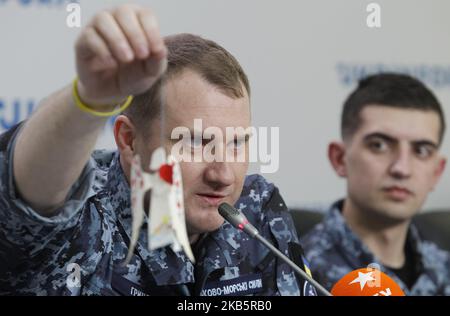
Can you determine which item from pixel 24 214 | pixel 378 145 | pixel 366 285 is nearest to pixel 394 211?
pixel 378 145

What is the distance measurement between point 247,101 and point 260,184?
1.03ft

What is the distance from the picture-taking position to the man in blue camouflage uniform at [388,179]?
77.9 inches

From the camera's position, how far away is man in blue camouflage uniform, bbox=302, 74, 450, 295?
6.49 ft

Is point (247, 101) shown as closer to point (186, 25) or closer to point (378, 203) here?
point (186, 25)

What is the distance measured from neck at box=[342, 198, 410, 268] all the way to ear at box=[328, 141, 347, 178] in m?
0.08

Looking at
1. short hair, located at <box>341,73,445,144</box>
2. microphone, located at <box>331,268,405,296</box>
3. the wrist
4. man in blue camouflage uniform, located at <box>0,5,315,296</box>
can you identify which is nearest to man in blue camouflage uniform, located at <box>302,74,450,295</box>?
short hair, located at <box>341,73,445,144</box>

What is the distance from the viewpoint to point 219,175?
3.29 feet

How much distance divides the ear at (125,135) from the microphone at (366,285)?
37 cm

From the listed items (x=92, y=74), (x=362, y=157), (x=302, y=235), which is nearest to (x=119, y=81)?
(x=92, y=74)

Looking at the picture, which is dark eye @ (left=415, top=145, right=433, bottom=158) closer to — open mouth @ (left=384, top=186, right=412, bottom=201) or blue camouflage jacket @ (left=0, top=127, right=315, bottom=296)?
open mouth @ (left=384, top=186, right=412, bottom=201)

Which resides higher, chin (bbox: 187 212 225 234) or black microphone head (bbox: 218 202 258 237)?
black microphone head (bbox: 218 202 258 237)

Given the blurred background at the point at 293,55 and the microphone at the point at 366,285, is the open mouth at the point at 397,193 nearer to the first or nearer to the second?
the blurred background at the point at 293,55
